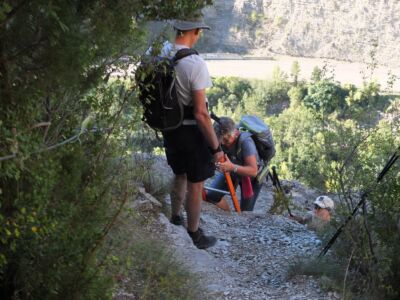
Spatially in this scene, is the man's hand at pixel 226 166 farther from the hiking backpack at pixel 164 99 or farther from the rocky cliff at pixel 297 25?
the rocky cliff at pixel 297 25

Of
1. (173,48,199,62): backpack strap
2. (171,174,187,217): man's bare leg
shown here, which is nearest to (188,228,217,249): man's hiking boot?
(171,174,187,217): man's bare leg

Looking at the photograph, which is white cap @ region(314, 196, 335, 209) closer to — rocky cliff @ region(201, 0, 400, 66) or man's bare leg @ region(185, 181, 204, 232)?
man's bare leg @ region(185, 181, 204, 232)

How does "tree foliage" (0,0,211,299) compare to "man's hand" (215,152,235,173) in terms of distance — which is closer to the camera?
"tree foliage" (0,0,211,299)

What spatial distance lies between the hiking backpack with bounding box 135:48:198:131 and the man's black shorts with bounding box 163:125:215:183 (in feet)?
0.48

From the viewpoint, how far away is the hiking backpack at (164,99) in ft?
13.4

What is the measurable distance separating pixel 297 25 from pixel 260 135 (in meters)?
72.8

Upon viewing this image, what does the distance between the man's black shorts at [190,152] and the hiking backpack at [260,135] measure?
2.22 m

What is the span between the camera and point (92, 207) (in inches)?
108

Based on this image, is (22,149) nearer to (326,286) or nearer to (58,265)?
(58,265)

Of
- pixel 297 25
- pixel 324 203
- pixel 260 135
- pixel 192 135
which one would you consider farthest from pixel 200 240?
pixel 297 25

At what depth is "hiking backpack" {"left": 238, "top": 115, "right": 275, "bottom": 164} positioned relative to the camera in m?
6.79

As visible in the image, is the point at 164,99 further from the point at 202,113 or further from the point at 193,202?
the point at 193,202

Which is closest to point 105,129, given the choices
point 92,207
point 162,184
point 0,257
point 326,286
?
point 92,207

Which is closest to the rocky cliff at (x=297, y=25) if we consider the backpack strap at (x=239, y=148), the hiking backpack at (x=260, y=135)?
the hiking backpack at (x=260, y=135)
